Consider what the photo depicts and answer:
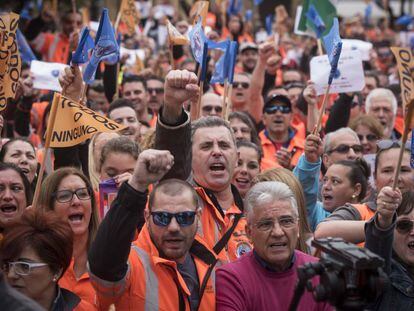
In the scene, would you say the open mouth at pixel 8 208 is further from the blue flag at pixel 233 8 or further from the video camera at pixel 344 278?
A: the blue flag at pixel 233 8

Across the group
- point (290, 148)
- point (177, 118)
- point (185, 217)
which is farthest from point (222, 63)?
point (185, 217)

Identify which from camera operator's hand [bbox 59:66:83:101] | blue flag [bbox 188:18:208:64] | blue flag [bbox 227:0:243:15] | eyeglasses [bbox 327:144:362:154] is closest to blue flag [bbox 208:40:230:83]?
blue flag [bbox 188:18:208:64]

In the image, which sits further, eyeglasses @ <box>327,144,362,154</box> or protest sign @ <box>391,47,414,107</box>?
eyeglasses @ <box>327,144,362,154</box>

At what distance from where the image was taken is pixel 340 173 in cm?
690

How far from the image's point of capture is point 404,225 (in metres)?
4.98

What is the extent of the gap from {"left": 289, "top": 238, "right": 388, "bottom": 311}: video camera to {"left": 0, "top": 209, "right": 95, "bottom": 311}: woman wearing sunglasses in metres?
1.31

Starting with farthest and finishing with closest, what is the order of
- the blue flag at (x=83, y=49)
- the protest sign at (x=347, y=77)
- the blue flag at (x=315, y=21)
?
the blue flag at (x=315, y=21) → the protest sign at (x=347, y=77) → the blue flag at (x=83, y=49)

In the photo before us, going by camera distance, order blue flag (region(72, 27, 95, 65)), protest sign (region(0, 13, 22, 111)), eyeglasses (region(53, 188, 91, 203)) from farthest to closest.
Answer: blue flag (region(72, 27, 95, 65)) < protest sign (region(0, 13, 22, 111)) < eyeglasses (region(53, 188, 91, 203))

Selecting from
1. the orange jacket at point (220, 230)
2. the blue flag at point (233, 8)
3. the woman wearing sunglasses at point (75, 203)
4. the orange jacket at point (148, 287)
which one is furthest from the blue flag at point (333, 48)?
the blue flag at point (233, 8)

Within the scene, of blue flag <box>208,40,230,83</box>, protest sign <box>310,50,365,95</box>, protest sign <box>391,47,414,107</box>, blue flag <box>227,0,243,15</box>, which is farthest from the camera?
blue flag <box>227,0,243,15</box>

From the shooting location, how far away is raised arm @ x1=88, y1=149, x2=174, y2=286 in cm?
426

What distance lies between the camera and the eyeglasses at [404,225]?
4.97m

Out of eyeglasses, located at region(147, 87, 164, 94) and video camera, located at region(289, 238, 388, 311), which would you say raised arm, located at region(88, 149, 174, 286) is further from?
eyeglasses, located at region(147, 87, 164, 94)

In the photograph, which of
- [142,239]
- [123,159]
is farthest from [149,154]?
[123,159]
